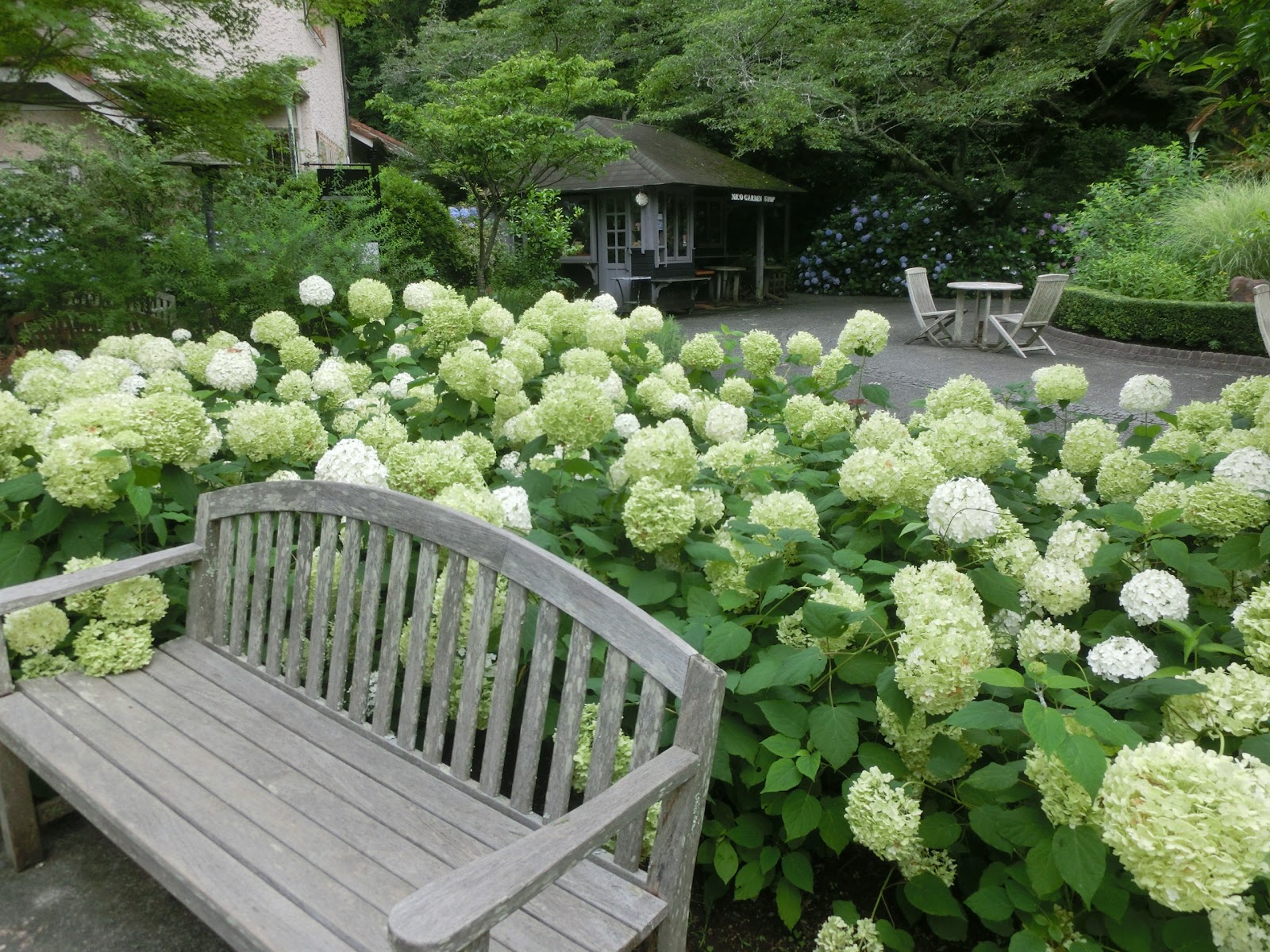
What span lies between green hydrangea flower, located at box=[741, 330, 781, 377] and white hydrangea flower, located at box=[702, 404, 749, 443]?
3.00ft

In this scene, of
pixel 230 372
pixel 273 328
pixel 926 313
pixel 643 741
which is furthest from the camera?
pixel 926 313

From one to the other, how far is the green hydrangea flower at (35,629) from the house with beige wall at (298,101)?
805 centimetres

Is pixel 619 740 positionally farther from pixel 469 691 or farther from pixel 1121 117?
pixel 1121 117

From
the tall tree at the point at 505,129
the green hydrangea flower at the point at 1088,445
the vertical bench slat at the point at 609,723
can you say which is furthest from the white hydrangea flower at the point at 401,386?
the tall tree at the point at 505,129

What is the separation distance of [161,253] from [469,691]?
6.40m

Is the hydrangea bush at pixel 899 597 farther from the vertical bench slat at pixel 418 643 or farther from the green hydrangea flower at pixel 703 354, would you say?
the green hydrangea flower at pixel 703 354

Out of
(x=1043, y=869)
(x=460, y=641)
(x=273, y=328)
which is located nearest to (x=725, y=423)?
(x=460, y=641)

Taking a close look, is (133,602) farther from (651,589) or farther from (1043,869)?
(1043,869)

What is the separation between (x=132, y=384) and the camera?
112 inches

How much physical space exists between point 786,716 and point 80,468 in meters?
1.73

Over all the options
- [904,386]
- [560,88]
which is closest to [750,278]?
[560,88]

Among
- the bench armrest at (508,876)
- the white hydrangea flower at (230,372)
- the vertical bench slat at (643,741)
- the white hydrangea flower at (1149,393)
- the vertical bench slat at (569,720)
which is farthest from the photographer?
the white hydrangea flower at (230,372)

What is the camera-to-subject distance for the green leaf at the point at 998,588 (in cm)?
178

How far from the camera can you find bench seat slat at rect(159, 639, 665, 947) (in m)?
1.43
